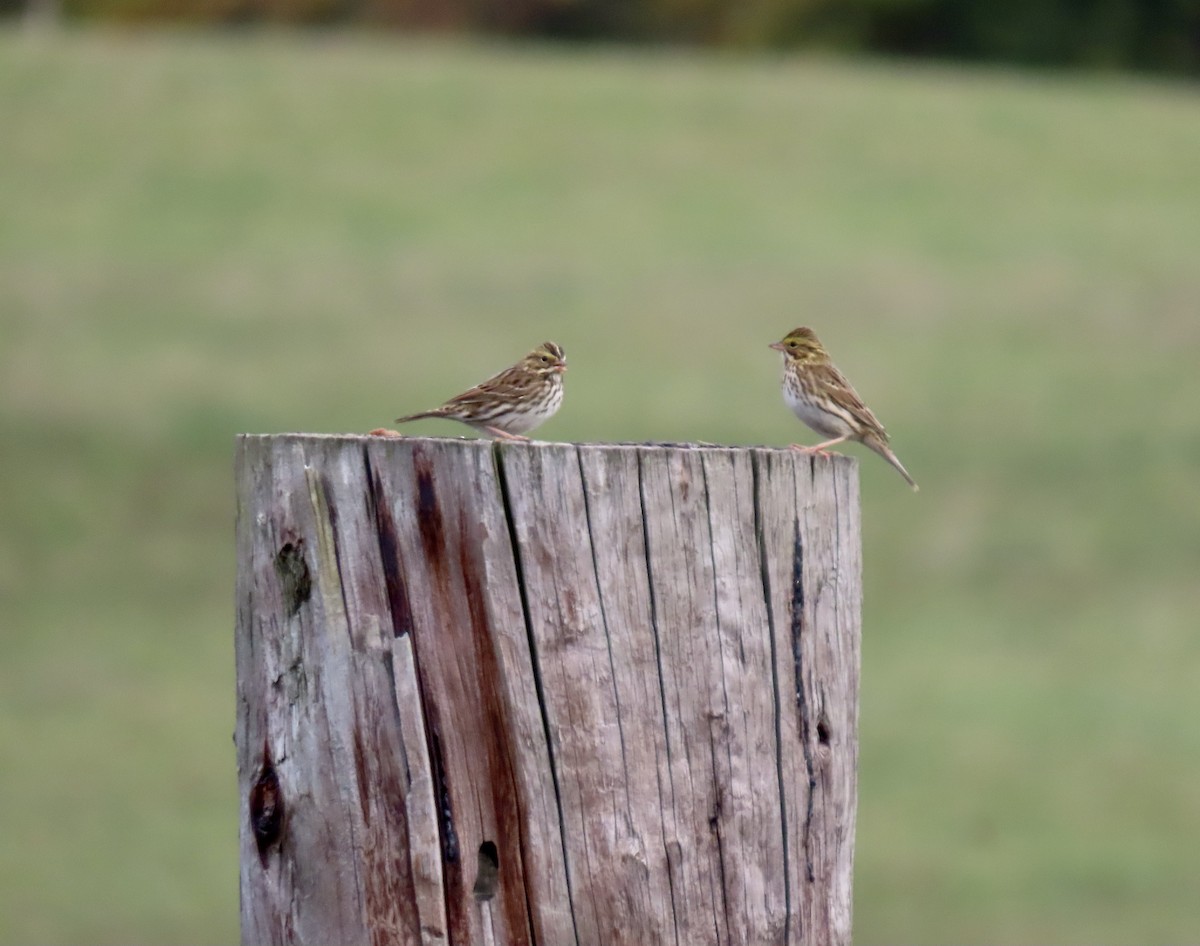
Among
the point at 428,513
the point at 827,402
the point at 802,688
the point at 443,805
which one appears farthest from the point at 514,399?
the point at 443,805

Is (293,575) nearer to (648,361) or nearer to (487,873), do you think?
(487,873)

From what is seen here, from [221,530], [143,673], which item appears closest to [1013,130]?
[221,530]

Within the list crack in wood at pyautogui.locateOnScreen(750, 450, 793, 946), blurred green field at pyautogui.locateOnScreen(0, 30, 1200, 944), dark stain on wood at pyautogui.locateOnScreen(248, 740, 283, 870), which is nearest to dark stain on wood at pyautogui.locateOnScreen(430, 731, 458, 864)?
dark stain on wood at pyautogui.locateOnScreen(248, 740, 283, 870)

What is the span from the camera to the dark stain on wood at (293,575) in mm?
3902

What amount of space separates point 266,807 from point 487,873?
496mm

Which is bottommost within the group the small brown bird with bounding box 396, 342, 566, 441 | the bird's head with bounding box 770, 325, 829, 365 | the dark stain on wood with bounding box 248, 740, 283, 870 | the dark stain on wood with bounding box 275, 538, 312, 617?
the dark stain on wood with bounding box 248, 740, 283, 870

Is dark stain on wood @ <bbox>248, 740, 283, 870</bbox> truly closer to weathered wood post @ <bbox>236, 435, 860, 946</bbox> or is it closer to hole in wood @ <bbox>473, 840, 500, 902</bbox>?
weathered wood post @ <bbox>236, 435, 860, 946</bbox>

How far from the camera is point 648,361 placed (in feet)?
90.3

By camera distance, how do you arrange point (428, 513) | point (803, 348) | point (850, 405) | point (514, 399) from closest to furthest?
point (428, 513), point (514, 399), point (850, 405), point (803, 348)

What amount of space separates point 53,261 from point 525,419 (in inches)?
965

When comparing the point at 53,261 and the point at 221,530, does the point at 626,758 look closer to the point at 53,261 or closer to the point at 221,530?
the point at 221,530

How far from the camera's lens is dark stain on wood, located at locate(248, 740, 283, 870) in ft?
12.9

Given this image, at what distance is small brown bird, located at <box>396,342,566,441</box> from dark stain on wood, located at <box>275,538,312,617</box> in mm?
3102

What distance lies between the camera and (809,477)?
4105 millimetres
